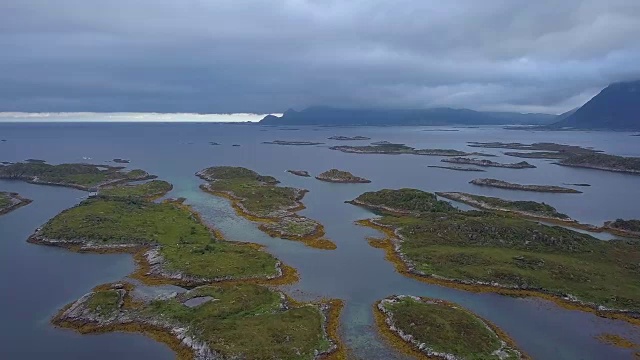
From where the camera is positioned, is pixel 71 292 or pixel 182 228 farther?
pixel 182 228

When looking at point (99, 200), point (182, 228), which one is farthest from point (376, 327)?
point (99, 200)

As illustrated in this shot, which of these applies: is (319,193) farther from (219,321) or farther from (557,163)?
(557,163)

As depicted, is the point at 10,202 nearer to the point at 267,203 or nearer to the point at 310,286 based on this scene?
the point at 267,203

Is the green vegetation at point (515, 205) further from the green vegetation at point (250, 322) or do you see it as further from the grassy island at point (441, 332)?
the green vegetation at point (250, 322)

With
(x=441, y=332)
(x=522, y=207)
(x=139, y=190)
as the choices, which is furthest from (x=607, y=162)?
(x=441, y=332)

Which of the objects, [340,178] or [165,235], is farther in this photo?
[340,178]

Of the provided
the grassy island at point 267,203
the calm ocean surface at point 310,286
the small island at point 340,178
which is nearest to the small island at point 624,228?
the calm ocean surface at point 310,286

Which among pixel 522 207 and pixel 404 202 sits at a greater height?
pixel 404 202
